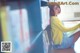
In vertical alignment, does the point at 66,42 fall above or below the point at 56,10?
below

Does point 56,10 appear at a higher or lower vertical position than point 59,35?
higher

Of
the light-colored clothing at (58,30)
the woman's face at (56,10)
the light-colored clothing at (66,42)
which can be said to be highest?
the woman's face at (56,10)

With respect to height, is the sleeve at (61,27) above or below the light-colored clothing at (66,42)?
above

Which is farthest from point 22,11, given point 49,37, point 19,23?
point 49,37

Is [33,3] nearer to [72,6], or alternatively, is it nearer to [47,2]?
[47,2]

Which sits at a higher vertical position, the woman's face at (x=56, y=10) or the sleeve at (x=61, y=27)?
the woman's face at (x=56, y=10)

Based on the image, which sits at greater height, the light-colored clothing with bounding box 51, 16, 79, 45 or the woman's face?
the woman's face

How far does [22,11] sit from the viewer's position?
941 mm

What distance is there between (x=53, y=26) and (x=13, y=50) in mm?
192

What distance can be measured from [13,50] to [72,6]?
30cm

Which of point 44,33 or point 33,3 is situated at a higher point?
point 33,3

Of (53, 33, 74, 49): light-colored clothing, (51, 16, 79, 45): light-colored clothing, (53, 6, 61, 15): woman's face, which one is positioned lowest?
(53, 33, 74, 49): light-colored clothing

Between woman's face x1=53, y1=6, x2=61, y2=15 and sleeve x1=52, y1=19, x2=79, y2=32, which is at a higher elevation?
woman's face x1=53, y1=6, x2=61, y2=15

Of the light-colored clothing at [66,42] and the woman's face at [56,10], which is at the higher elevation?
the woman's face at [56,10]
